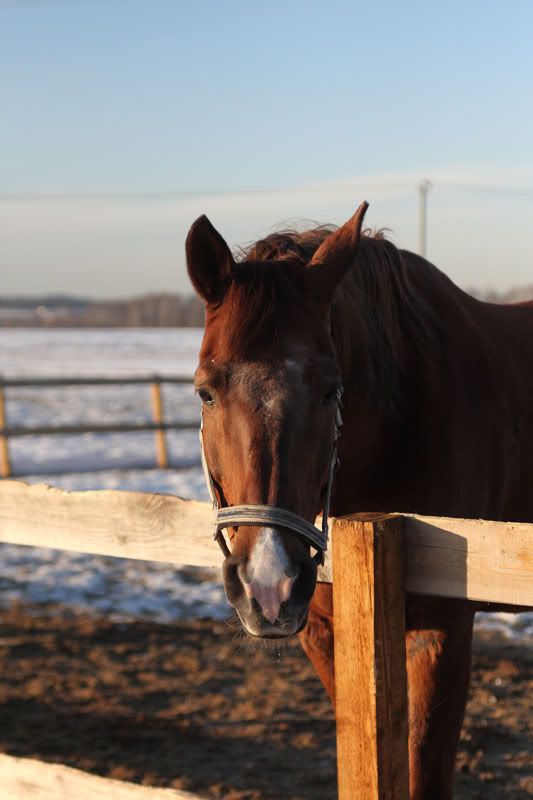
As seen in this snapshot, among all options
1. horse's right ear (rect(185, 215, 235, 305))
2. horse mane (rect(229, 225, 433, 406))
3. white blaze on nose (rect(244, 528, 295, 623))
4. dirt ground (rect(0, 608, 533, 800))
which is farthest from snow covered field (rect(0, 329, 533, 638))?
white blaze on nose (rect(244, 528, 295, 623))

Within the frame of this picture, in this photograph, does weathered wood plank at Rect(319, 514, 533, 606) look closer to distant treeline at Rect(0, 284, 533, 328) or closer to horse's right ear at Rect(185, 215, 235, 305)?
horse's right ear at Rect(185, 215, 235, 305)

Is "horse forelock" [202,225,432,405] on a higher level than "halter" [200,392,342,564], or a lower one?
higher

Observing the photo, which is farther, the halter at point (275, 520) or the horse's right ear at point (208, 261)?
the horse's right ear at point (208, 261)

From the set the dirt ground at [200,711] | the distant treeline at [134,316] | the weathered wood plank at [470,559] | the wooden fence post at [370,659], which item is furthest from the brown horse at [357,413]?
the distant treeline at [134,316]

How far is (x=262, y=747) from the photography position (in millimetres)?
4227

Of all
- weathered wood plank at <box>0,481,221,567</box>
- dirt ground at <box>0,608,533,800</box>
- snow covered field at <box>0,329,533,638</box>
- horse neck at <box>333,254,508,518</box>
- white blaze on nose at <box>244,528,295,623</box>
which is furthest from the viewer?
snow covered field at <box>0,329,533,638</box>

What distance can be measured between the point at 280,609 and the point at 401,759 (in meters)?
0.46

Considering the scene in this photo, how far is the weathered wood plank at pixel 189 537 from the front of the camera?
6.42ft

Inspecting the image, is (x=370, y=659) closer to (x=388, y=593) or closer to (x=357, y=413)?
(x=388, y=593)

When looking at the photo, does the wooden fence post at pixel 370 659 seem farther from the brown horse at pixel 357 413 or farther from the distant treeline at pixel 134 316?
the distant treeline at pixel 134 316

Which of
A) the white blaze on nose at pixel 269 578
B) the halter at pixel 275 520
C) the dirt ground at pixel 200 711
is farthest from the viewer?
the dirt ground at pixel 200 711

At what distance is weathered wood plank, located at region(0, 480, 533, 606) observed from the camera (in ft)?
6.42

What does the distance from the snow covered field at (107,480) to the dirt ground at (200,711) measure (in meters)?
0.46

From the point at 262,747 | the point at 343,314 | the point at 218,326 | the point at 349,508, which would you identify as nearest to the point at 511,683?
Answer: the point at 262,747
